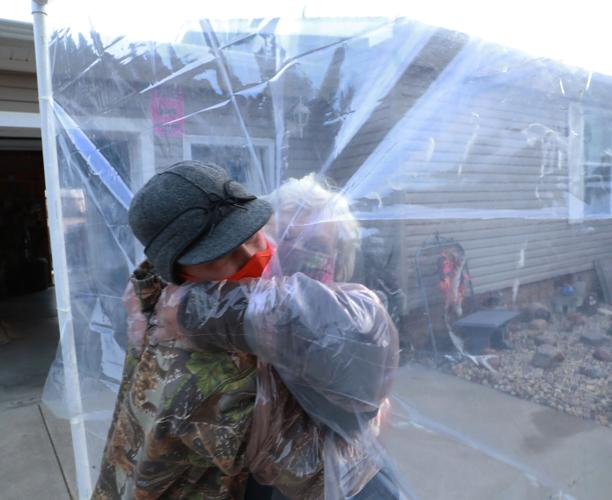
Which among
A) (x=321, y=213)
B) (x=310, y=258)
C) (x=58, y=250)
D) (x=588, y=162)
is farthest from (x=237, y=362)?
(x=58, y=250)

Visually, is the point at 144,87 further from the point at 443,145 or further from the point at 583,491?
the point at 583,491

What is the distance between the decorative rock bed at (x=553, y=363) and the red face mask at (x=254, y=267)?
1.64ft

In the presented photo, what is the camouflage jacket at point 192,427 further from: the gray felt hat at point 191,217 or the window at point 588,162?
the window at point 588,162

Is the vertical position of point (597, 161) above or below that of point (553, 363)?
above

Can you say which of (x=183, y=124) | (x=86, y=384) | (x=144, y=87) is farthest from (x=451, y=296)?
(x=86, y=384)

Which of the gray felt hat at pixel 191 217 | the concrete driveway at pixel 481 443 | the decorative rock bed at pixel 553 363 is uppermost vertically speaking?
the gray felt hat at pixel 191 217

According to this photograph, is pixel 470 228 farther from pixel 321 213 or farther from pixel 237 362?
pixel 237 362

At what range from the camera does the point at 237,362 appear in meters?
0.95

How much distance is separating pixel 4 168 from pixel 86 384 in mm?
9467

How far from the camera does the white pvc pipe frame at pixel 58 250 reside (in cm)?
212

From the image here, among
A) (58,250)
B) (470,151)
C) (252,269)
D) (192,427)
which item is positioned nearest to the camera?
(192,427)

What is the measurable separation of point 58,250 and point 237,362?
160cm

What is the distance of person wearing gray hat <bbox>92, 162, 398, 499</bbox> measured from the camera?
90cm

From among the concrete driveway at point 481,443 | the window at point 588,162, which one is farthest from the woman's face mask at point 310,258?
the window at point 588,162
